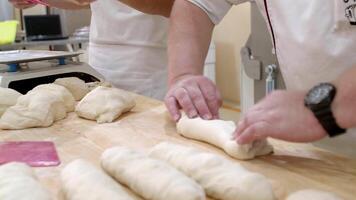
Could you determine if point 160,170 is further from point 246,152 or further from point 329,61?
point 329,61

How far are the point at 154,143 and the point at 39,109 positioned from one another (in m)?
0.34

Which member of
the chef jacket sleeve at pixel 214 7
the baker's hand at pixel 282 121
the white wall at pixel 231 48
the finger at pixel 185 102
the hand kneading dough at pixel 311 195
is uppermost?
the chef jacket sleeve at pixel 214 7

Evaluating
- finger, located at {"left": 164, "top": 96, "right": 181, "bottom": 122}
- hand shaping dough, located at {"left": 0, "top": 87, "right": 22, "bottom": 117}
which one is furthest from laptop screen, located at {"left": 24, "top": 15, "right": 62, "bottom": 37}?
finger, located at {"left": 164, "top": 96, "right": 181, "bottom": 122}

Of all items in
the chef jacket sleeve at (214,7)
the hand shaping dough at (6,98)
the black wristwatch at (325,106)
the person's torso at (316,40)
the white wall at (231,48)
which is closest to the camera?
the black wristwatch at (325,106)

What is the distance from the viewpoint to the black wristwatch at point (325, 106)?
75 cm

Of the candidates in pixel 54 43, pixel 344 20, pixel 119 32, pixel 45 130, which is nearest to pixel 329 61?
pixel 344 20

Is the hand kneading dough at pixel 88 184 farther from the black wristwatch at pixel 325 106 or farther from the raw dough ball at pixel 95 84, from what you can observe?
the raw dough ball at pixel 95 84

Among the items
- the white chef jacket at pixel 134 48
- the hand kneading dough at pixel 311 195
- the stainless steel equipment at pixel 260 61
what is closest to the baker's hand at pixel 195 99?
the hand kneading dough at pixel 311 195

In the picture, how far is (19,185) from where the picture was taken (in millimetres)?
700

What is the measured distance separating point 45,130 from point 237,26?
2.91 metres

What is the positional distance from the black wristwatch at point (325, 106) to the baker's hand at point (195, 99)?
315 millimetres

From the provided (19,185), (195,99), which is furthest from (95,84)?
(19,185)

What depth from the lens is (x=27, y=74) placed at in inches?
53.2

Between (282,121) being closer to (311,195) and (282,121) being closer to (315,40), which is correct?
(311,195)
